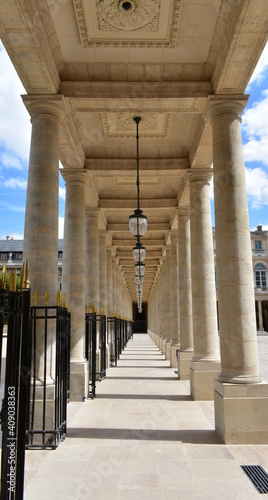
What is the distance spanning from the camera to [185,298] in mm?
16000

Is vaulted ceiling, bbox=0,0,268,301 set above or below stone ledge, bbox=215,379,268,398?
above

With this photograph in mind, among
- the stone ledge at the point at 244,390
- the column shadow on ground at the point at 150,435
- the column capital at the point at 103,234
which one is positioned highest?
the column capital at the point at 103,234

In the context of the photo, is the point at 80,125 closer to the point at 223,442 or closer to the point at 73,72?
the point at 73,72

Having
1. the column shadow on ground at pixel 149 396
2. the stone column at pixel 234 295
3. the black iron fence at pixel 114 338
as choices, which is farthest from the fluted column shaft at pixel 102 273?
the stone column at pixel 234 295

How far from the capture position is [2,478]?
369 centimetres

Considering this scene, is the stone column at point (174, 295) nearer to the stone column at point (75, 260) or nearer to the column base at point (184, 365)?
the column base at point (184, 365)

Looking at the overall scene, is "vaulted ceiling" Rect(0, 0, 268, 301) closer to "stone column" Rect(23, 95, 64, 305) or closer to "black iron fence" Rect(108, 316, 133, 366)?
"stone column" Rect(23, 95, 64, 305)

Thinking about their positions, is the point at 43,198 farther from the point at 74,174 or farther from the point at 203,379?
the point at 203,379

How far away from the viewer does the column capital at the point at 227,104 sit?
8734 mm

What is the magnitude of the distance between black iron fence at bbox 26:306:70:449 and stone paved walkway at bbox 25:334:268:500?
333 millimetres

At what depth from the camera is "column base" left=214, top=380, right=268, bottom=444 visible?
7180mm

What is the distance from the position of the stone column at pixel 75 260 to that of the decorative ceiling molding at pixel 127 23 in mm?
5192

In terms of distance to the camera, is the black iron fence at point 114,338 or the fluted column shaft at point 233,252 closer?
the fluted column shaft at point 233,252

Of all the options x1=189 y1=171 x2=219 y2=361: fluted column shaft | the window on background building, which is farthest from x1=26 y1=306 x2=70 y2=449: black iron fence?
the window on background building
